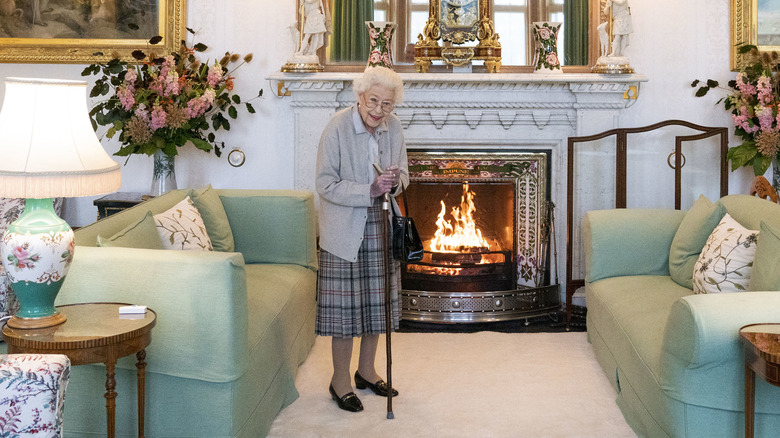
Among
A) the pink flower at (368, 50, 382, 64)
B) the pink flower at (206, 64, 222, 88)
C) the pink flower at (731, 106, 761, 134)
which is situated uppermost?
the pink flower at (368, 50, 382, 64)

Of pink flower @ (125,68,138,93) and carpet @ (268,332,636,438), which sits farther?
pink flower @ (125,68,138,93)

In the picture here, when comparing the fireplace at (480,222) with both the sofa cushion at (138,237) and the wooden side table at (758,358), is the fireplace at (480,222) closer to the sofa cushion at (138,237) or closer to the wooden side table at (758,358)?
the sofa cushion at (138,237)

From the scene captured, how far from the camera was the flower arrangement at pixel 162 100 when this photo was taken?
16.0 feet

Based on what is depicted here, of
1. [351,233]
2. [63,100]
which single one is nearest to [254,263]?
[351,233]

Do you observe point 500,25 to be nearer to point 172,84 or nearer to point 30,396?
point 172,84

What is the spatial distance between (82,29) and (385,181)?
9.83ft

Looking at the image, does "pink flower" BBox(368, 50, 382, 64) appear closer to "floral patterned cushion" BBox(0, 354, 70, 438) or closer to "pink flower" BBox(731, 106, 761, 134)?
"pink flower" BBox(731, 106, 761, 134)

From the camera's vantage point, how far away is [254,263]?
4.55m

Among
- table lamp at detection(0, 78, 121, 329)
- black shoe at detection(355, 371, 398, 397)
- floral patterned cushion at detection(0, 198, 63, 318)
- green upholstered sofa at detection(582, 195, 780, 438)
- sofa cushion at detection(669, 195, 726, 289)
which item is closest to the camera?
table lamp at detection(0, 78, 121, 329)

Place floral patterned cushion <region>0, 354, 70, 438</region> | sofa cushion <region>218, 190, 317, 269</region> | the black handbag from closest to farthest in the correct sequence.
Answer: floral patterned cushion <region>0, 354, 70, 438</region>
the black handbag
sofa cushion <region>218, 190, 317, 269</region>

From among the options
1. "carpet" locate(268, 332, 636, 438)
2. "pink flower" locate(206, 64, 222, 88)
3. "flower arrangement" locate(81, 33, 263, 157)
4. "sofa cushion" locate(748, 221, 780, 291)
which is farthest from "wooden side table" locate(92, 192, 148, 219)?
"sofa cushion" locate(748, 221, 780, 291)

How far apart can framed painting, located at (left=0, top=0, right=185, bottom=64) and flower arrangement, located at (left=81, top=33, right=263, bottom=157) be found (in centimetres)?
25

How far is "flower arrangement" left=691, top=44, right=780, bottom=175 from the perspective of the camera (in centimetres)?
486

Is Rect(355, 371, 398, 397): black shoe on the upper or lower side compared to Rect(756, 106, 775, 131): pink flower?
lower
